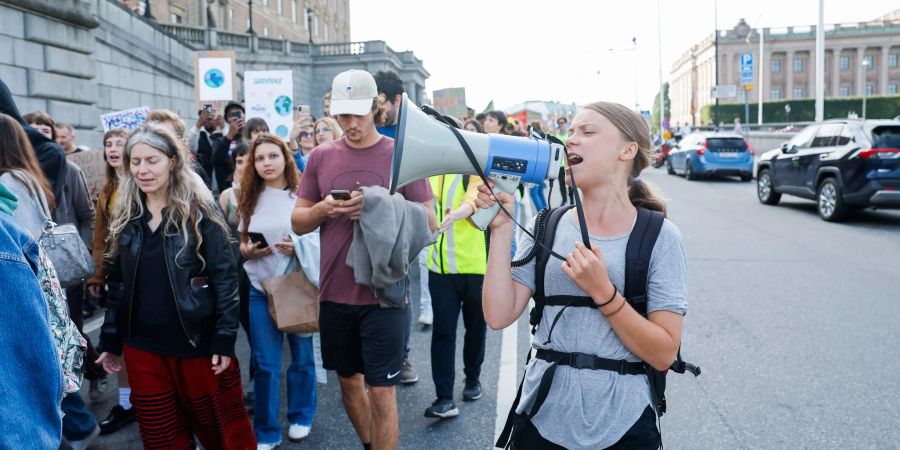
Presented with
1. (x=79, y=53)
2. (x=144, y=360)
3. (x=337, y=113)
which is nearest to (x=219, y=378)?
(x=144, y=360)

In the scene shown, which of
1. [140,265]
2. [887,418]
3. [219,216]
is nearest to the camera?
[140,265]

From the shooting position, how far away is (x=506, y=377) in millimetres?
4797

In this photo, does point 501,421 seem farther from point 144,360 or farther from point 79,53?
point 79,53

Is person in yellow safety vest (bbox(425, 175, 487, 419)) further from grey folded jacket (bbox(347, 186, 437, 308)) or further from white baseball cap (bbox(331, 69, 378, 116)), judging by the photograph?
white baseball cap (bbox(331, 69, 378, 116))

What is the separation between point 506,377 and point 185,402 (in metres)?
2.26

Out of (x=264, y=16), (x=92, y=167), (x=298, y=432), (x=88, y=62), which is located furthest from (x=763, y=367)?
(x=264, y=16)

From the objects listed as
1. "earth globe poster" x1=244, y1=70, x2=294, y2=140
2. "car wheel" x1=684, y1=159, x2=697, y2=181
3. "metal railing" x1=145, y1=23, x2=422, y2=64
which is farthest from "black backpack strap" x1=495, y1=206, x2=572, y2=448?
"metal railing" x1=145, y1=23, x2=422, y2=64

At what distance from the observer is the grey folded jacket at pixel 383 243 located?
10.4ft

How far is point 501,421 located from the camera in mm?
4086

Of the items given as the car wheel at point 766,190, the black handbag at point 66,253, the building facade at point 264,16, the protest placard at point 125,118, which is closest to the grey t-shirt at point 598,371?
the black handbag at point 66,253

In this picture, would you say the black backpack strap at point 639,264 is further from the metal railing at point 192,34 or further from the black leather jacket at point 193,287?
the metal railing at point 192,34

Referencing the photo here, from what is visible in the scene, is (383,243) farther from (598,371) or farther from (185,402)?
(598,371)

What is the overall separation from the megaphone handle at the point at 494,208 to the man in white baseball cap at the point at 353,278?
3.94 feet

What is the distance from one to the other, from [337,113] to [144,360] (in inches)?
55.1
